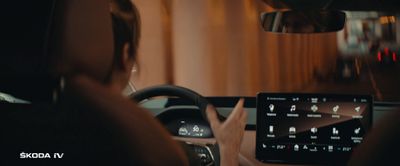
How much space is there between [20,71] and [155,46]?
8.57 ft

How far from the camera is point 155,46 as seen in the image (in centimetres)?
379

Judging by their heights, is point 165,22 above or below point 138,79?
above

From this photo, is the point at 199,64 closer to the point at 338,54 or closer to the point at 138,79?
the point at 138,79

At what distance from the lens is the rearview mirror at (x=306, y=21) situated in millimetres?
2492

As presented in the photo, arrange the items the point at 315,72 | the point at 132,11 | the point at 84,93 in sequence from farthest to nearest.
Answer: the point at 315,72 → the point at 132,11 → the point at 84,93

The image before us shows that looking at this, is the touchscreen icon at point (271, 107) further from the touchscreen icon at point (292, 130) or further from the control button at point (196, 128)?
the control button at point (196, 128)

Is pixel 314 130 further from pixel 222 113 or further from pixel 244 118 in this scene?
pixel 222 113

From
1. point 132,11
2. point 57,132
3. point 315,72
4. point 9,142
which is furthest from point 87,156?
point 315,72

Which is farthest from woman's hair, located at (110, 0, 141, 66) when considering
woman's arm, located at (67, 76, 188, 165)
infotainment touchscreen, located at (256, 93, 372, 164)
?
woman's arm, located at (67, 76, 188, 165)

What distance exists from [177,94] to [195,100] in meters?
0.07

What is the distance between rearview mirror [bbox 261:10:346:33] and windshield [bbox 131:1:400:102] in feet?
3.38

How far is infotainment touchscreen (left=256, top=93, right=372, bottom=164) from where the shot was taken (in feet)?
7.86

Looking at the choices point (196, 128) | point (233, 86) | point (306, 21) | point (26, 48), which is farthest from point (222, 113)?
point (26, 48)

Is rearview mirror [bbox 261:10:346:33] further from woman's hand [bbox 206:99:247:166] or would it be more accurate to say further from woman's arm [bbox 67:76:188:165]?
woman's arm [bbox 67:76:188:165]
